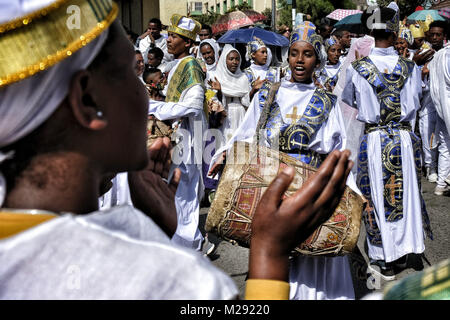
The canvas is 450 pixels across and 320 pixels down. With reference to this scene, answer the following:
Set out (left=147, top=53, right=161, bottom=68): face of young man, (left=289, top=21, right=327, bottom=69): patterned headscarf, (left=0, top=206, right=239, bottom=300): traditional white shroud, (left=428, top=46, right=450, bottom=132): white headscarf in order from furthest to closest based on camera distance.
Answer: (left=147, top=53, right=161, bottom=68): face of young man < (left=428, top=46, right=450, bottom=132): white headscarf < (left=289, top=21, right=327, bottom=69): patterned headscarf < (left=0, top=206, right=239, bottom=300): traditional white shroud

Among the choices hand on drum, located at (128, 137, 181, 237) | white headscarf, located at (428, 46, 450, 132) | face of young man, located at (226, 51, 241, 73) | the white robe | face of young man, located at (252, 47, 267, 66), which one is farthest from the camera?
face of young man, located at (252, 47, 267, 66)

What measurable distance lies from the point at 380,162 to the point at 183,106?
78.2 inches

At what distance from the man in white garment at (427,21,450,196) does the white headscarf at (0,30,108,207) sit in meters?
6.41

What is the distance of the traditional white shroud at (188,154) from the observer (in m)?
5.14

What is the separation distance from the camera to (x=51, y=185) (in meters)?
1.06

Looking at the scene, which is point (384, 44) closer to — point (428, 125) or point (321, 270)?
point (321, 270)

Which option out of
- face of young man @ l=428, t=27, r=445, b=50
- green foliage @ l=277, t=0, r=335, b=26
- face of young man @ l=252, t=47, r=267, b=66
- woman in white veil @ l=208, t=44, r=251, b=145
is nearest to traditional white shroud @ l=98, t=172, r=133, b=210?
woman in white veil @ l=208, t=44, r=251, b=145

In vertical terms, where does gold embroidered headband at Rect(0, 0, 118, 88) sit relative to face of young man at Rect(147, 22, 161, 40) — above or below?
above

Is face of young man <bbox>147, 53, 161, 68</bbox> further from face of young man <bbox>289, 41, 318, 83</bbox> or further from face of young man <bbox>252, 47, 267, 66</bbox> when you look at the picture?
face of young man <bbox>289, 41, 318, 83</bbox>

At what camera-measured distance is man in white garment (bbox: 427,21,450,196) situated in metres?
6.62

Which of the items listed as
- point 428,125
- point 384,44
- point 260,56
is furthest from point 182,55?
point 428,125
